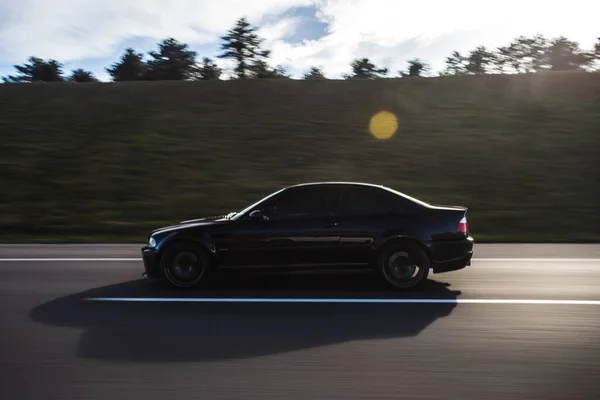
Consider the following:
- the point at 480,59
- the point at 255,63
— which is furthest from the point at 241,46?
the point at 480,59

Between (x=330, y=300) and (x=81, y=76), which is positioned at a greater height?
(x=81, y=76)

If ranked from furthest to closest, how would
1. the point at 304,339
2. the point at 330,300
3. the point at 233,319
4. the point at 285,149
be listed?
the point at 285,149 → the point at 330,300 → the point at 233,319 → the point at 304,339

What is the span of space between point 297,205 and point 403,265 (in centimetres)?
160

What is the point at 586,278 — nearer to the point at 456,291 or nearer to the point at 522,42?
the point at 456,291

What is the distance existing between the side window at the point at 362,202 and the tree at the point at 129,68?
59474 mm

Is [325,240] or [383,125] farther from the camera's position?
[383,125]

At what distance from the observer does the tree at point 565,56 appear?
48.3 meters

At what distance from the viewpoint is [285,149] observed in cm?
2042

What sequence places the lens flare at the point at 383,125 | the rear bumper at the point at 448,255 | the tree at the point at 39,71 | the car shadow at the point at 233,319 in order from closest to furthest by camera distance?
the car shadow at the point at 233,319 → the rear bumper at the point at 448,255 → the lens flare at the point at 383,125 → the tree at the point at 39,71

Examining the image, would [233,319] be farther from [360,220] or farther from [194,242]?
[360,220]

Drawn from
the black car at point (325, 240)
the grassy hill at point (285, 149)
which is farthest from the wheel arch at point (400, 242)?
the grassy hill at point (285, 149)

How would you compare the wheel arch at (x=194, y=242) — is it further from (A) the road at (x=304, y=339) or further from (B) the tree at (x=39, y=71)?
(B) the tree at (x=39, y=71)

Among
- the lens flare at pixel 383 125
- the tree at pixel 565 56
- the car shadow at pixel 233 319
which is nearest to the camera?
the car shadow at pixel 233 319

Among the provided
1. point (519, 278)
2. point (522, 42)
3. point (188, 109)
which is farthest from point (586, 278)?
point (522, 42)
